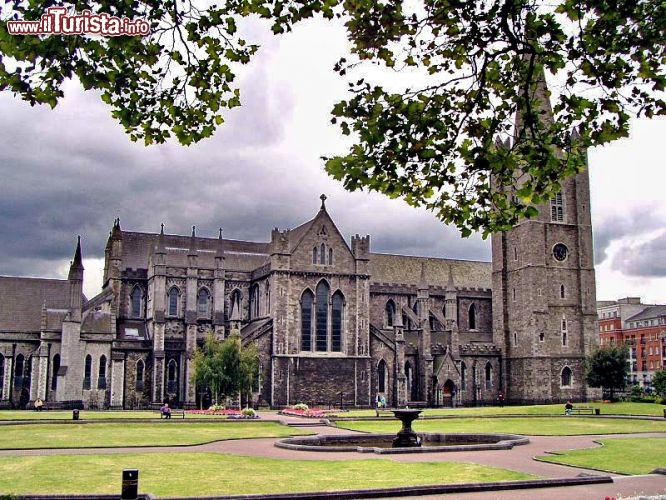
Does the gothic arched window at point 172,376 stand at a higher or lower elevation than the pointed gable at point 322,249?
lower

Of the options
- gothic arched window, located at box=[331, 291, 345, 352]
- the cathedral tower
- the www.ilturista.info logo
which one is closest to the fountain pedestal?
the www.ilturista.info logo

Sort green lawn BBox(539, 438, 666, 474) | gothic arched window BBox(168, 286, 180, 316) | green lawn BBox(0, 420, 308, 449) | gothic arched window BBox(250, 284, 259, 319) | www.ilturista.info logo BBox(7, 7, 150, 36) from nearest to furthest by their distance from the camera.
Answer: www.ilturista.info logo BBox(7, 7, 150, 36) < green lawn BBox(539, 438, 666, 474) < green lawn BBox(0, 420, 308, 449) < gothic arched window BBox(168, 286, 180, 316) < gothic arched window BBox(250, 284, 259, 319)

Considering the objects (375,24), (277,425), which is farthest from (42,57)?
(277,425)

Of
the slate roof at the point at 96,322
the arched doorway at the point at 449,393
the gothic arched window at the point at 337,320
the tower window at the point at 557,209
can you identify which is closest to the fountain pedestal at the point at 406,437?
the gothic arched window at the point at 337,320

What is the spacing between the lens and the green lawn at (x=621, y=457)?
24.6 m

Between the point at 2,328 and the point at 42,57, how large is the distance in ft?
207

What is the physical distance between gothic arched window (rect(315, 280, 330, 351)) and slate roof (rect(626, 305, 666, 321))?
7408 cm

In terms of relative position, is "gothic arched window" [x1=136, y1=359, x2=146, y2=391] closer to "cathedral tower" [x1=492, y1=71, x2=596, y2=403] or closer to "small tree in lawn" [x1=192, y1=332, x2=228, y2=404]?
"small tree in lawn" [x1=192, y1=332, x2=228, y2=404]

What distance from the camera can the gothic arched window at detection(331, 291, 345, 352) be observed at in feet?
Result: 224

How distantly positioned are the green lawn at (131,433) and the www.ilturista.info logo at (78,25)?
23.1 metres

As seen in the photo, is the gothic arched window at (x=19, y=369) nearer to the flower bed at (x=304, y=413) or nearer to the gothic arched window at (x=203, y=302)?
the gothic arched window at (x=203, y=302)

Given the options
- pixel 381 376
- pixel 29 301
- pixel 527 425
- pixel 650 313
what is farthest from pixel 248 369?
pixel 650 313

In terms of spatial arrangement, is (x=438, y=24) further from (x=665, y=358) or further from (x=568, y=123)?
(x=665, y=358)

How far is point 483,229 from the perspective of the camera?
559 inches
